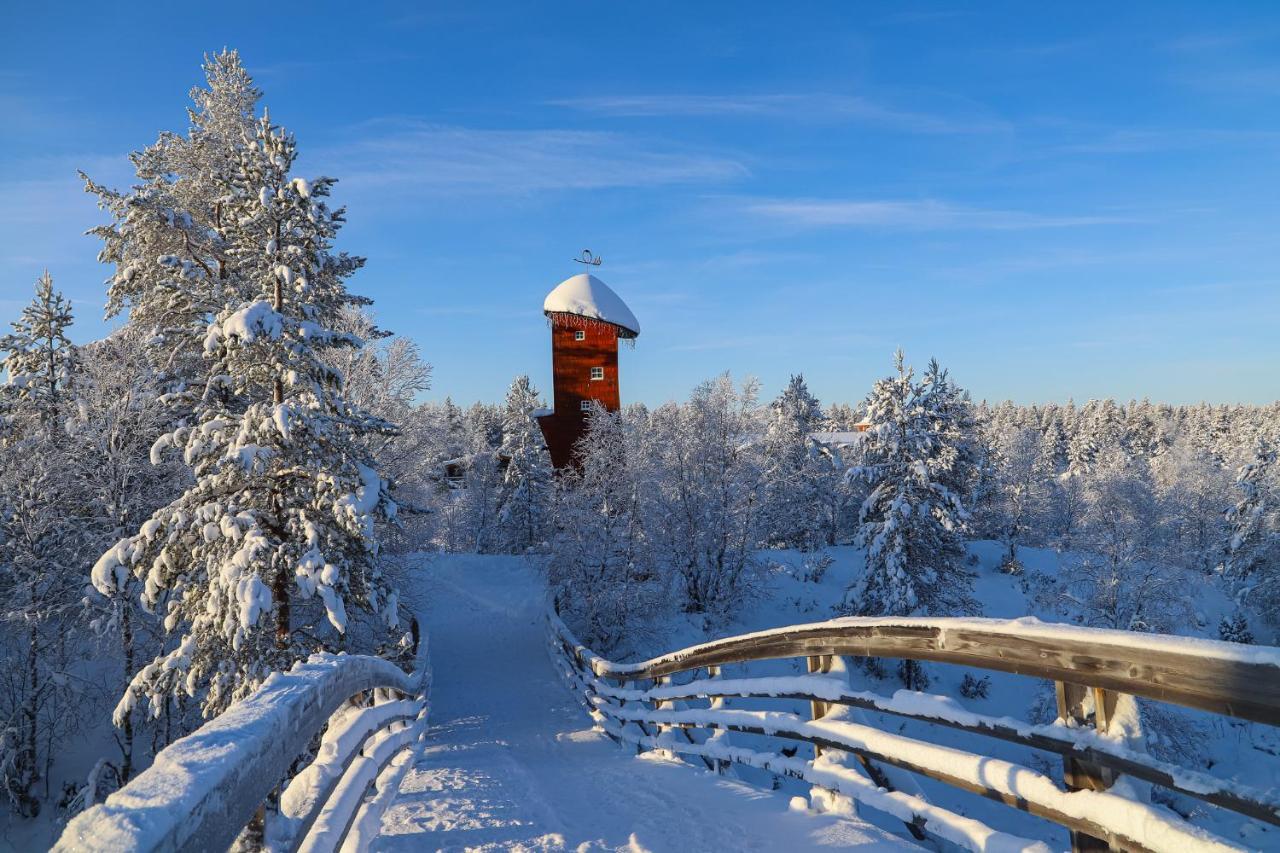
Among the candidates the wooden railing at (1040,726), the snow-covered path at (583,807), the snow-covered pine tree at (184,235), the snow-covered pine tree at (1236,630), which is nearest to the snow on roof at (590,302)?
the snow-covered pine tree at (184,235)

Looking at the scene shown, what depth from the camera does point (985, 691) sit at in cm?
2748

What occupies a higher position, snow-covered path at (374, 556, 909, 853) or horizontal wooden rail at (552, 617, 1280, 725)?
horizontal wooden rail at (552, 617, 1280, 725)

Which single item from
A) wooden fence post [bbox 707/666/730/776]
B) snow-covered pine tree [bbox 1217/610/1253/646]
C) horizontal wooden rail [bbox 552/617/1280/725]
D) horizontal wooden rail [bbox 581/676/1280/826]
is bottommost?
snow-covered pine tree [bbox 1217/610/1253/646]

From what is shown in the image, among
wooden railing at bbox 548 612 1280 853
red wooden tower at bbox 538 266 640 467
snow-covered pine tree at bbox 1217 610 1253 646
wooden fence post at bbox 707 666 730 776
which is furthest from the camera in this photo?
red wooden tower at bbox 538 266 640 467

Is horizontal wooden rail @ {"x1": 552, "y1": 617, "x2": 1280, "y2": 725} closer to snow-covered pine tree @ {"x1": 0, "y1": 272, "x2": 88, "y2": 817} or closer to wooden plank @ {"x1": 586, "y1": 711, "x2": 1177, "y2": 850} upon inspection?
wooden plank @ {"x1": 586, "y1": 711, "x2": 1177, "y2": 850}

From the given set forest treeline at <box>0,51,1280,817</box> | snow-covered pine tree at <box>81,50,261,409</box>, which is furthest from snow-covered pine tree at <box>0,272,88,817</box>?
snow-covered pine tree at <box>81,50,261,409</box>

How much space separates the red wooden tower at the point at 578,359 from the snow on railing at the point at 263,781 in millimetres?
32178

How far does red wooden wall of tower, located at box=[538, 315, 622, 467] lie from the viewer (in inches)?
1448

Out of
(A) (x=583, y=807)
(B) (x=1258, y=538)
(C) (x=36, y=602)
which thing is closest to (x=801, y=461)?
(B) (x=1258, y=538)

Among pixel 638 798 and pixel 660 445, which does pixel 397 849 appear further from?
pixel 660 445

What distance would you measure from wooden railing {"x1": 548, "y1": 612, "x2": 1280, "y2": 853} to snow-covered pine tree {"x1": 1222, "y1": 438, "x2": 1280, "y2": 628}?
40890 millimetres

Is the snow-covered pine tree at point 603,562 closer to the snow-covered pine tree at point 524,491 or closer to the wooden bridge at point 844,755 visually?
the wooden bridge at point 844,755

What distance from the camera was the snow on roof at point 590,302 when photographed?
3697 centimetres

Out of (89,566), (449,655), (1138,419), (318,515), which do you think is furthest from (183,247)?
(1138,419)
